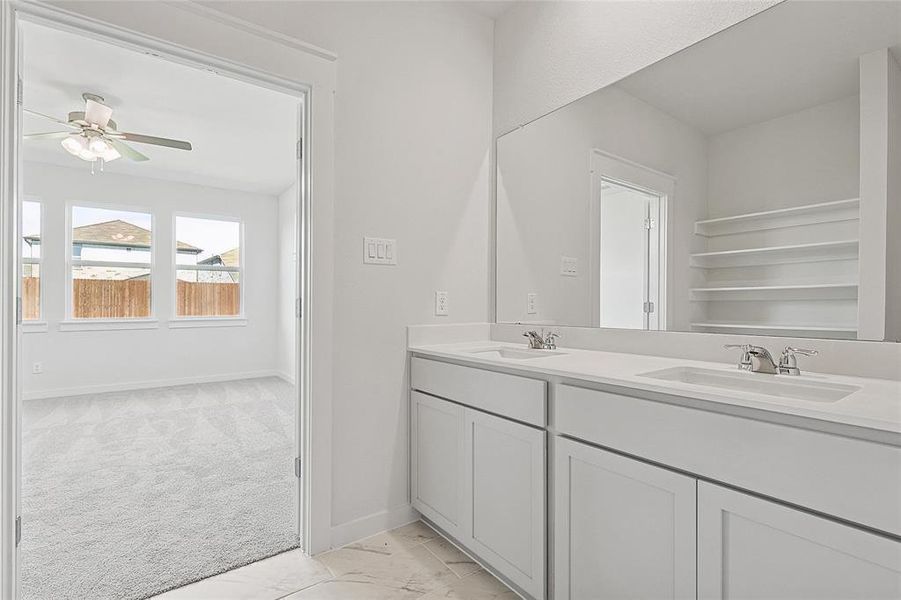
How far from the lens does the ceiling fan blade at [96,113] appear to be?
9.94 feet

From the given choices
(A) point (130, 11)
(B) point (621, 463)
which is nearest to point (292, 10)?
(A) point (130, 11)

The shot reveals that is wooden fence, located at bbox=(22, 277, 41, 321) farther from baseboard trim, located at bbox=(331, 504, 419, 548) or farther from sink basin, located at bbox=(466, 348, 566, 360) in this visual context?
sink basin, located at bbox=(466, 348, 566, 360)

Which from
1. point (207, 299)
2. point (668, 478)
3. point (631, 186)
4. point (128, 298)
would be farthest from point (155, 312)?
point (668, 478)

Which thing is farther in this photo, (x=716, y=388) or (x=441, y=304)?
(x=441, y=304)

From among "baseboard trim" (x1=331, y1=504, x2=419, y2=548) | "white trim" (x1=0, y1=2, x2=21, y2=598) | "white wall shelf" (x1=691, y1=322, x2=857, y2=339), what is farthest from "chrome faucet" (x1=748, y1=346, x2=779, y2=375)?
"white trim" (x1=0, y1=2, x2=21, y2=598)

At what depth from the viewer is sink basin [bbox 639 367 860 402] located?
3.82ft

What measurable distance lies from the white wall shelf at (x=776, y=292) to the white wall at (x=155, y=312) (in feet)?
18.4

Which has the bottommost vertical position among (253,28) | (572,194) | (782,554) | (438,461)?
(438,461)

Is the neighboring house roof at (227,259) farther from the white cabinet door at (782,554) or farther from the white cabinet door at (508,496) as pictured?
the white cabinet door at (782,554)

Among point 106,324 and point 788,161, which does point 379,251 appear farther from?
point 106,324

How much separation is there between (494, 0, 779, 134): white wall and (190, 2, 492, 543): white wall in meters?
0.17

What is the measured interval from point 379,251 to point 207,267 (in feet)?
15.6

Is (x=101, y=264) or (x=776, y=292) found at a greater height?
(x=101, y=264)

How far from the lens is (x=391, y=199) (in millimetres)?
2096
